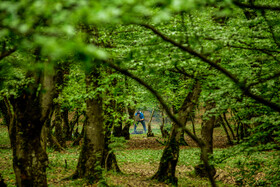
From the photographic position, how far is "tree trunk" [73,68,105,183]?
27.0 ft

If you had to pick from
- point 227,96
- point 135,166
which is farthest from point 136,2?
point 135,166

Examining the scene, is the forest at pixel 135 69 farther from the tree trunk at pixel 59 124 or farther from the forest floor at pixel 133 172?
the tree trunk at pixel 59 124

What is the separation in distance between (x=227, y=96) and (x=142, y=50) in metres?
2.80

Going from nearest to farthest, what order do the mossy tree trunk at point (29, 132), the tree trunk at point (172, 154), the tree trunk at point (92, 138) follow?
the mossy tree trunk at point (29, 132) → the tree trunk at point (92, 138) → the tree trunk at point (172, 154)

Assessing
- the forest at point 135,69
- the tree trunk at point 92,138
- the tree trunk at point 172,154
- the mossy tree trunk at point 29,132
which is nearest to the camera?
the forest at point 135,69

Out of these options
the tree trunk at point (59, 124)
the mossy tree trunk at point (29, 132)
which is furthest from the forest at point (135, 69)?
the tree trunk at point (59, 124)

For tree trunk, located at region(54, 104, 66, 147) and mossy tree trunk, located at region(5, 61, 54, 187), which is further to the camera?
tree trunk, located at region(54, 104, 66, 147)

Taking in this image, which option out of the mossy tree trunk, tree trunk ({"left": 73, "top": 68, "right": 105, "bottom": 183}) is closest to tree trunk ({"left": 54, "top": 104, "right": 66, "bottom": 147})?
tree trunk ({"left": 73, "top": 68, "right": 105, "bottom": 183})

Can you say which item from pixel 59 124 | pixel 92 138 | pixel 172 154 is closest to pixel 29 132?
pixel 92 138

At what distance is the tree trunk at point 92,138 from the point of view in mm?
8227

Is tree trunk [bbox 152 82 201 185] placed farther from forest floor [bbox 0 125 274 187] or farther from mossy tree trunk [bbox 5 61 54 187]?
mossy tree trunk [bbox 5 61 54 187]

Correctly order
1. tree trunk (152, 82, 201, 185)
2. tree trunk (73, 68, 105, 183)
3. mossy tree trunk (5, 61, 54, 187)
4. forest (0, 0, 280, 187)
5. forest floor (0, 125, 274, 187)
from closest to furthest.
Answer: forest (0, 0, 280, 187) → mossy tree trunk (5, 61, 54, 187) → tree trunk (73, 68, 105, 183) → forest floor (0, 125, 274, 187) → tree trunk (152, 82, 201, 185)

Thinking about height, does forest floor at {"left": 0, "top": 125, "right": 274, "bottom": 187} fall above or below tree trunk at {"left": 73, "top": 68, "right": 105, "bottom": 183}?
below

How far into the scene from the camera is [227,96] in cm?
600
